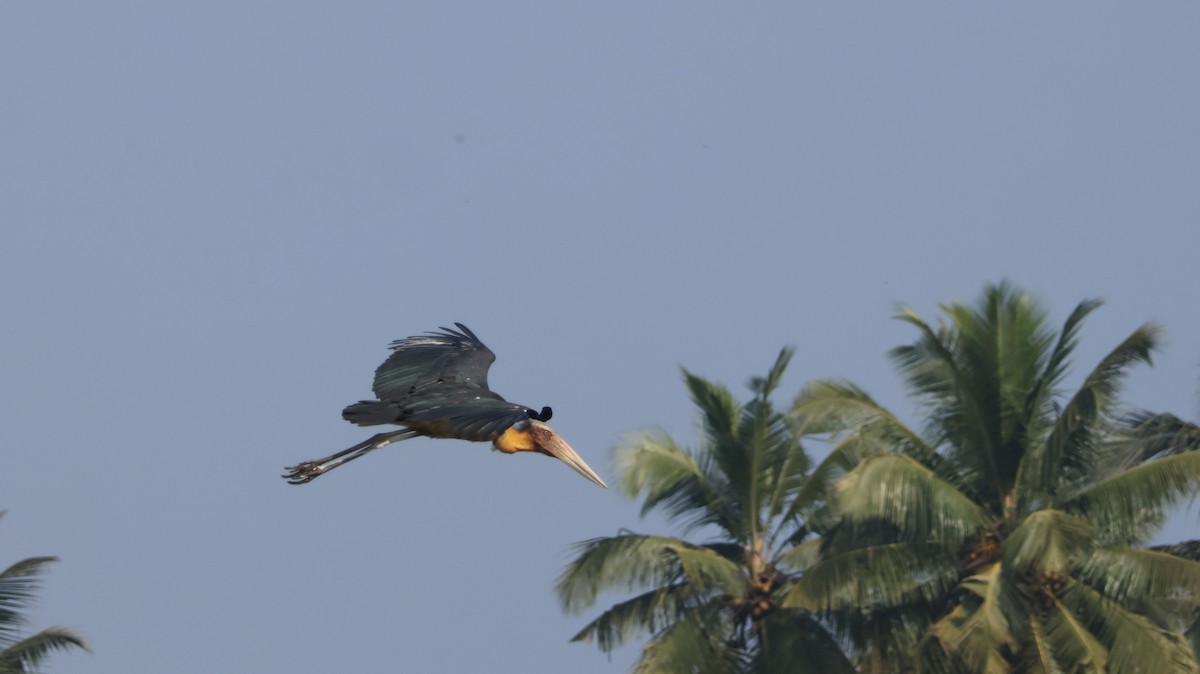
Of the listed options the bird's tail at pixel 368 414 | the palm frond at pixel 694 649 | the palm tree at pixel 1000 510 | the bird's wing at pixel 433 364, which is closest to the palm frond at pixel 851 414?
the palm tree at pixel 1000 510

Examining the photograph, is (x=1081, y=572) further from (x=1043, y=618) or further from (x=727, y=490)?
(x=727, y=490)

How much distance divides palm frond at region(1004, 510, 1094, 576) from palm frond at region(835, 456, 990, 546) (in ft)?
2.82

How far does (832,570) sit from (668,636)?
4.72ft

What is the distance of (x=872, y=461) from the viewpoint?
723 inches

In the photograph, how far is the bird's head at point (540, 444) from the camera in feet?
41.9

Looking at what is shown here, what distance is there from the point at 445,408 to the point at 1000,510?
27.7 feet

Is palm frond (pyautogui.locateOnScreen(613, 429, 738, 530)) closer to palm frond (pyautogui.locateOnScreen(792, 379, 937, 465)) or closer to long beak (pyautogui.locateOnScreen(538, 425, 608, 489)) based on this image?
palm frond (pyautogui.locateOnScreen(792, 379, 937, 465))

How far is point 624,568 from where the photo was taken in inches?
768

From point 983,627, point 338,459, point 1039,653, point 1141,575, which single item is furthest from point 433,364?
point 1141,575

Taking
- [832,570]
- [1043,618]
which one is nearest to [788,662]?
[832,570]

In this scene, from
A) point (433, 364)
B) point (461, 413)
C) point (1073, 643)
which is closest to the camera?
point (461, 413)

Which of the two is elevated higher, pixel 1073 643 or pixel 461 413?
pixel 461 413

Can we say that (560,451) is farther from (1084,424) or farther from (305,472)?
(1084,424)

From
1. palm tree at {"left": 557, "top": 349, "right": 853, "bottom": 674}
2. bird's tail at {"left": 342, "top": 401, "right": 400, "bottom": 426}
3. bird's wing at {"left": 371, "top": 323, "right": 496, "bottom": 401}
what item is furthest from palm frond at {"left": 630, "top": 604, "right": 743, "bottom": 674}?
bird's tail at {"left": 342, "top": 401, "right": 400, "bottom": 426}
